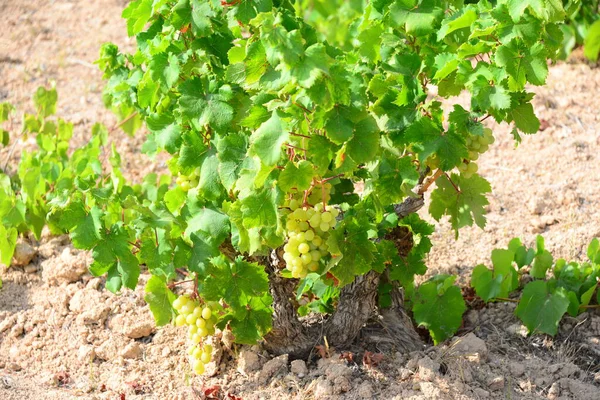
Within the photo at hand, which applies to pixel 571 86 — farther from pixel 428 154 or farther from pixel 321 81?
pixel 321 81

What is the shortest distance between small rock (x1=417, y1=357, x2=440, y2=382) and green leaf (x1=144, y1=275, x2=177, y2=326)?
33.2 inches

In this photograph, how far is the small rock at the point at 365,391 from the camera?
101 inches

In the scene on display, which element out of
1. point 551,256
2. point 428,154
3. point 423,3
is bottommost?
point 551,256

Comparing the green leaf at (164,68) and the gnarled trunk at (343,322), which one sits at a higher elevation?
the green leaf at (164,68)

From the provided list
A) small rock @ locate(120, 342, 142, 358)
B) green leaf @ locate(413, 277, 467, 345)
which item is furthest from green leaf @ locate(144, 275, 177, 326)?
green leaf @ locate(413, 277, 467, 345)

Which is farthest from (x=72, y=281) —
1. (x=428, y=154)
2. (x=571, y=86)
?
(x=571, y=86)

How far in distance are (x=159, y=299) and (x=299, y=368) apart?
0.53m

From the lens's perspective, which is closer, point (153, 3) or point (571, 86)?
point (153, 3)

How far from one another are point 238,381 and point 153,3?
1.30 metres

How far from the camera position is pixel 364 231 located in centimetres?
228

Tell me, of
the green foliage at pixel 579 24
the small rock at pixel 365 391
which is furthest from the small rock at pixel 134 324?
the green foliage at pixel 579 24

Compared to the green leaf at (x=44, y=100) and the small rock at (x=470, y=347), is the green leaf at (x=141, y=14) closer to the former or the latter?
the small rock at (x=470, y=347)

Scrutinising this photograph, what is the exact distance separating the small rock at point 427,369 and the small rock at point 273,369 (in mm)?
460

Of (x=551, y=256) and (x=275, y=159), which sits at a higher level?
(x=275, y=159)
